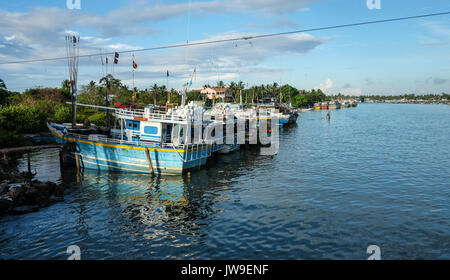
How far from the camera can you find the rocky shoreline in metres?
19.2

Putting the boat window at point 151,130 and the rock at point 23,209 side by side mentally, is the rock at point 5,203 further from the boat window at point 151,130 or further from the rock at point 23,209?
the boat window at point 151,130

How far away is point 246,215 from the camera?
18953 mm

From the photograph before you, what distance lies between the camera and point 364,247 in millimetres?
14797

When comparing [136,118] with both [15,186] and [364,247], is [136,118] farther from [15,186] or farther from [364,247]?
[364,247]

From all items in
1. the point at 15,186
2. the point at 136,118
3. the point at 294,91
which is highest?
the point at 294,91

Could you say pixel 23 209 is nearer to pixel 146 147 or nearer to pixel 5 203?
pixel 5 203

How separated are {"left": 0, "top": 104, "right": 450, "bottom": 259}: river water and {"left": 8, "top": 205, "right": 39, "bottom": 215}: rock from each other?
1.89ft

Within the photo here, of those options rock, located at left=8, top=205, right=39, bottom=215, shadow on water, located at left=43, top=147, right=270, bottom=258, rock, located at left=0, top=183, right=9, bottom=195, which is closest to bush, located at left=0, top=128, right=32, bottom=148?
shadow on water, located at left=43, top=147, right=270, bottom=258

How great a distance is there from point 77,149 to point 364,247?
27270 mm

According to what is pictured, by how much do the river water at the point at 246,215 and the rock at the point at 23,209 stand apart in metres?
0.58

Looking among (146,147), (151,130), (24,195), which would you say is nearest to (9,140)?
(151,130)

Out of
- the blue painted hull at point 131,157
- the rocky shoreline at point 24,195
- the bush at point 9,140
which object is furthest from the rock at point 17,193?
the bush at point 9,140

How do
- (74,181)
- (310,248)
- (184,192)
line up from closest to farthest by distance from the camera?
(310,248) < (184,192) < (74,181)
